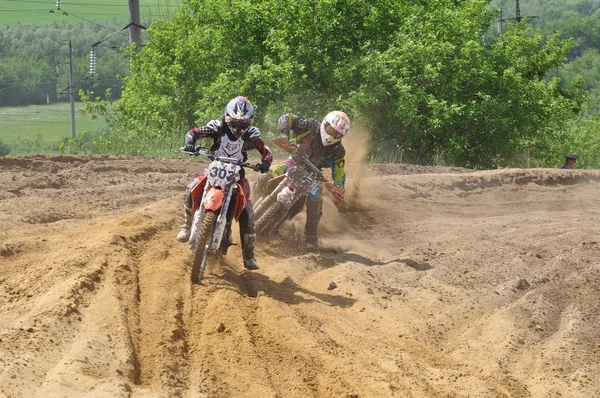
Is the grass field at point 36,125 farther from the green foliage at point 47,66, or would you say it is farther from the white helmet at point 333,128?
the white helmet at point 333,128

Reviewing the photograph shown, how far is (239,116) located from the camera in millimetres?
10086

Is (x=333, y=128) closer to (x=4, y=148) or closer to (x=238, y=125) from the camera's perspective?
(x=238, y=125)

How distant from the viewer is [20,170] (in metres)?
16.7

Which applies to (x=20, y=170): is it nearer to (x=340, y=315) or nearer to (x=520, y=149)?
(x=340, y=315)

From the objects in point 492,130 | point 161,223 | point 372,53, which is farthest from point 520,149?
point 161,223

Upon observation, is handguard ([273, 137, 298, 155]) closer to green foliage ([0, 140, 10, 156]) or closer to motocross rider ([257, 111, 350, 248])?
motocross rider ([257, 111, 350, 248])

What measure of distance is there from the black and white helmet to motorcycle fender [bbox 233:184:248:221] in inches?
28.1

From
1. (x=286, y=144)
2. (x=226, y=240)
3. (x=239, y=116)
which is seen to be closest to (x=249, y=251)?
(x=226, y=240)

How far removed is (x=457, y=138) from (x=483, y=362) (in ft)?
67.3

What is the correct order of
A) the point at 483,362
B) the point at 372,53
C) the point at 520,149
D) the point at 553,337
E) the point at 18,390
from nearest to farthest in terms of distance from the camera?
the point at 18,390 < the point at 483,362 < the point at 553,337 < the point at 372,53 < the point at 520,149

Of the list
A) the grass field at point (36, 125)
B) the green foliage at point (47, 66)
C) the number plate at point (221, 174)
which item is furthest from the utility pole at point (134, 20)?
the green foliage at point (47, 66)

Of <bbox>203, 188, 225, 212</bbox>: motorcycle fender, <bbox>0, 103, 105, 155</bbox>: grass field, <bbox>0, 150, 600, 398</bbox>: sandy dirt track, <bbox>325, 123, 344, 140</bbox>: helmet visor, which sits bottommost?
<bbox>0, 103, 105, 155</bbox>: grass field

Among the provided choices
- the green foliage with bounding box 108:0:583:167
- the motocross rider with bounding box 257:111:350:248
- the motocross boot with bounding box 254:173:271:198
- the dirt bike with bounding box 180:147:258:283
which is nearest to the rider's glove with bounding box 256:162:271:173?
the dirt bike with bounding box 180:147:258:283

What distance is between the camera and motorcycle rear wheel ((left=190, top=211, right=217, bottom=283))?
939cm
